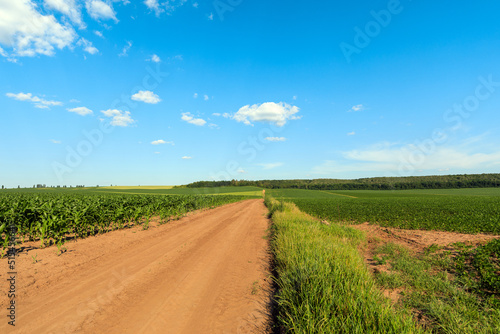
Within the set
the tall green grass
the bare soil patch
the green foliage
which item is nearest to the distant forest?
the bare soil patch

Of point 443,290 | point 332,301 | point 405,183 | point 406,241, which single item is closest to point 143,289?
point 332,301

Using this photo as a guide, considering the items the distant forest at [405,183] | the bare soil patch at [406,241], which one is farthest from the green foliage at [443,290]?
the distant forest at [405,183]

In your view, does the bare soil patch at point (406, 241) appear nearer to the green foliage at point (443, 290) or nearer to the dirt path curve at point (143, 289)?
the green foliage at point (443, 290)

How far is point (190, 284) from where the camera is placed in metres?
5.98

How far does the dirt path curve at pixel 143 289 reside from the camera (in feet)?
13.9

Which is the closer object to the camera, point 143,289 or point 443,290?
point 143,289

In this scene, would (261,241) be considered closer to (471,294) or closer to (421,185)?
(471,294)

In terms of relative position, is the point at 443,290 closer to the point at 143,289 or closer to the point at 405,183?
the point at 143,289

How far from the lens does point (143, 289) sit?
18.5ft

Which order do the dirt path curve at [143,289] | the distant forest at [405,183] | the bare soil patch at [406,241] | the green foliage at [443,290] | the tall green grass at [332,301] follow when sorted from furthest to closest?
the distant forest at [405,183] → the bare soil patch at [406,241] → the dirt path curve at [143,289] → the green foliage at [443,290] → the tall green grass at [332,301]

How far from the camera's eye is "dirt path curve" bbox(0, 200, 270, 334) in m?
4.23

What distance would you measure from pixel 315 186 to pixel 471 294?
13975 centimetres

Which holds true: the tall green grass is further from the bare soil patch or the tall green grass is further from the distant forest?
the distant forest

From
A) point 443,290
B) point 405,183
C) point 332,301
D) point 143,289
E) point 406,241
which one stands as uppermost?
point 332,301
